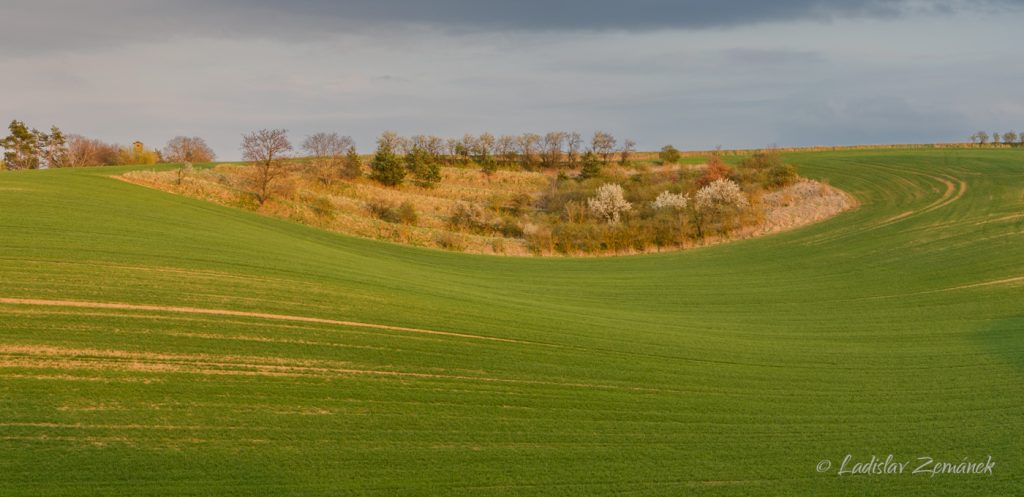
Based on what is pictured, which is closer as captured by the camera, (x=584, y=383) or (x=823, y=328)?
(x=584, y=383)

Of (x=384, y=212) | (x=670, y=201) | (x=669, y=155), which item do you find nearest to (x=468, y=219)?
(x=384, y=212)

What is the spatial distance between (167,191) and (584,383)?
2843 cm

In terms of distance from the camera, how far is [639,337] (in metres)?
18.2

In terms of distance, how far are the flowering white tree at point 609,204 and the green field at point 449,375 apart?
2692 cm

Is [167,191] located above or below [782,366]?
above

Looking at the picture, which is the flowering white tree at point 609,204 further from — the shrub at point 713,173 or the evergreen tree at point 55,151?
the evergreen tree at point 55,151

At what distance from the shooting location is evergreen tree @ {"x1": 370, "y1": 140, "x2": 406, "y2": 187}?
59875mm

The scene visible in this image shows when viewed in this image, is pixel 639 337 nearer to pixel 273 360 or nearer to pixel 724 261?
pixel 273 360

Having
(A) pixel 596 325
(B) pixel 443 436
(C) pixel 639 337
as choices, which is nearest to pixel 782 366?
(C) pixel 639 337

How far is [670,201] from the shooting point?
52156 mm

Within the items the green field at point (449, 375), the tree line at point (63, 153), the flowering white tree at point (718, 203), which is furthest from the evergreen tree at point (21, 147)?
the flowering white tree at point (718, 203)

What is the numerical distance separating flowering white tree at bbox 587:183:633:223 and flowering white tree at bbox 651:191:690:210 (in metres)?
2.44

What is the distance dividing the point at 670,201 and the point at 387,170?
23.9 m

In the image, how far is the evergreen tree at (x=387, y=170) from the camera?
59875 millimetres
